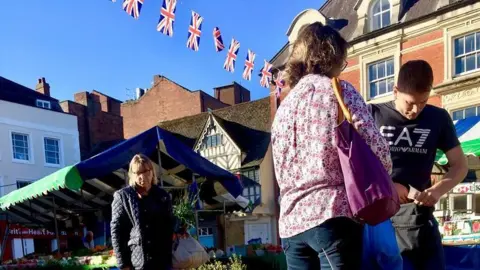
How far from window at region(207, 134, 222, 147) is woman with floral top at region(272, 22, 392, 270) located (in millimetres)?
25743

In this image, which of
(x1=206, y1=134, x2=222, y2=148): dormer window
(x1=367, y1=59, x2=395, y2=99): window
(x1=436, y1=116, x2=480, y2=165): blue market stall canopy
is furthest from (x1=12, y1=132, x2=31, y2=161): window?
(x1=436, y1=116, x2=480, y2=165): blue market stall canopy

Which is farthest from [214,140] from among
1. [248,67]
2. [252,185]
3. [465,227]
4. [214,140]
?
[465,227]

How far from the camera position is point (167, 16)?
Answer: 32.8 ft

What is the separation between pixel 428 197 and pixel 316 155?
0.92 m

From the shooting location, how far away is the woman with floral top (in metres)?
1.69

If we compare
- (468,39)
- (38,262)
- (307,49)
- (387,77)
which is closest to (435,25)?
(468,39)

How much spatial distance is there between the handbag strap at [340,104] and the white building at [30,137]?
25.8 m

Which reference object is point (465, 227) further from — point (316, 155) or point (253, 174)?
point (253, 174)

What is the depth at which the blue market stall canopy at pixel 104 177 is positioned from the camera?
7.25 metres

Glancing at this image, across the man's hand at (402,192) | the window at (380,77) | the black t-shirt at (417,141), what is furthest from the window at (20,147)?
the man's hand at (402,192)

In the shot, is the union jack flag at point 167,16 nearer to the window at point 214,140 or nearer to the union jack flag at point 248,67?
the union jack flag at point 248,67

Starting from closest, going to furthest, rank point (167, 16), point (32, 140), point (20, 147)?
point (167, 16)
point (20, 147)
point (32, 140)

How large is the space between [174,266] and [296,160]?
3271mm

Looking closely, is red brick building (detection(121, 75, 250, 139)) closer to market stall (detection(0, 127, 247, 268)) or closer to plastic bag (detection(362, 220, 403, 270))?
market stall (detection(0, 127, 247, 268))
